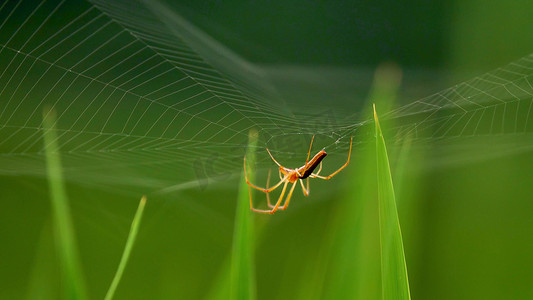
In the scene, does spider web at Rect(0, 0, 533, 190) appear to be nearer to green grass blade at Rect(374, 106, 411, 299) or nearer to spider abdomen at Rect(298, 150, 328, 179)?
spider abdomen at Rect(298, 150, 328, 179)

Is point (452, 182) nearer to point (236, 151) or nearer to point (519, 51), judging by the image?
point (519, 51)

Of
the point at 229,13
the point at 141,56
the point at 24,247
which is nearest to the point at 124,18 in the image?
the point at 141,56

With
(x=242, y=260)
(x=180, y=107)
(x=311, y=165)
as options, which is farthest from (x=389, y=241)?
(x=180, y=107)

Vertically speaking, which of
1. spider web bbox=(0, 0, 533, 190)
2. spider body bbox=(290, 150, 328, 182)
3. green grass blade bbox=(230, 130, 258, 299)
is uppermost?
spider web bbox=(0, 0, 533, 190)

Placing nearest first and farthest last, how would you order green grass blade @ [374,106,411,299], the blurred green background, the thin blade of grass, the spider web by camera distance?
green grass blade @ [374,106,411,299] < the thin blade of grass < the spider web < the blurred green background

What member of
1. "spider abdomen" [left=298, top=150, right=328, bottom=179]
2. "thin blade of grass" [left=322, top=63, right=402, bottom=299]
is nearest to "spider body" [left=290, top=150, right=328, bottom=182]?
A: "spider abdomen" [left=298, top=150, right=328, bottom=179]

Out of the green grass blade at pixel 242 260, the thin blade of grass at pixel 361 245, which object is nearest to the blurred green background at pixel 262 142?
the thin blade of grass at pixel 361 245

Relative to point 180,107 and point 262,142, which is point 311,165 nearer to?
point 262,142
